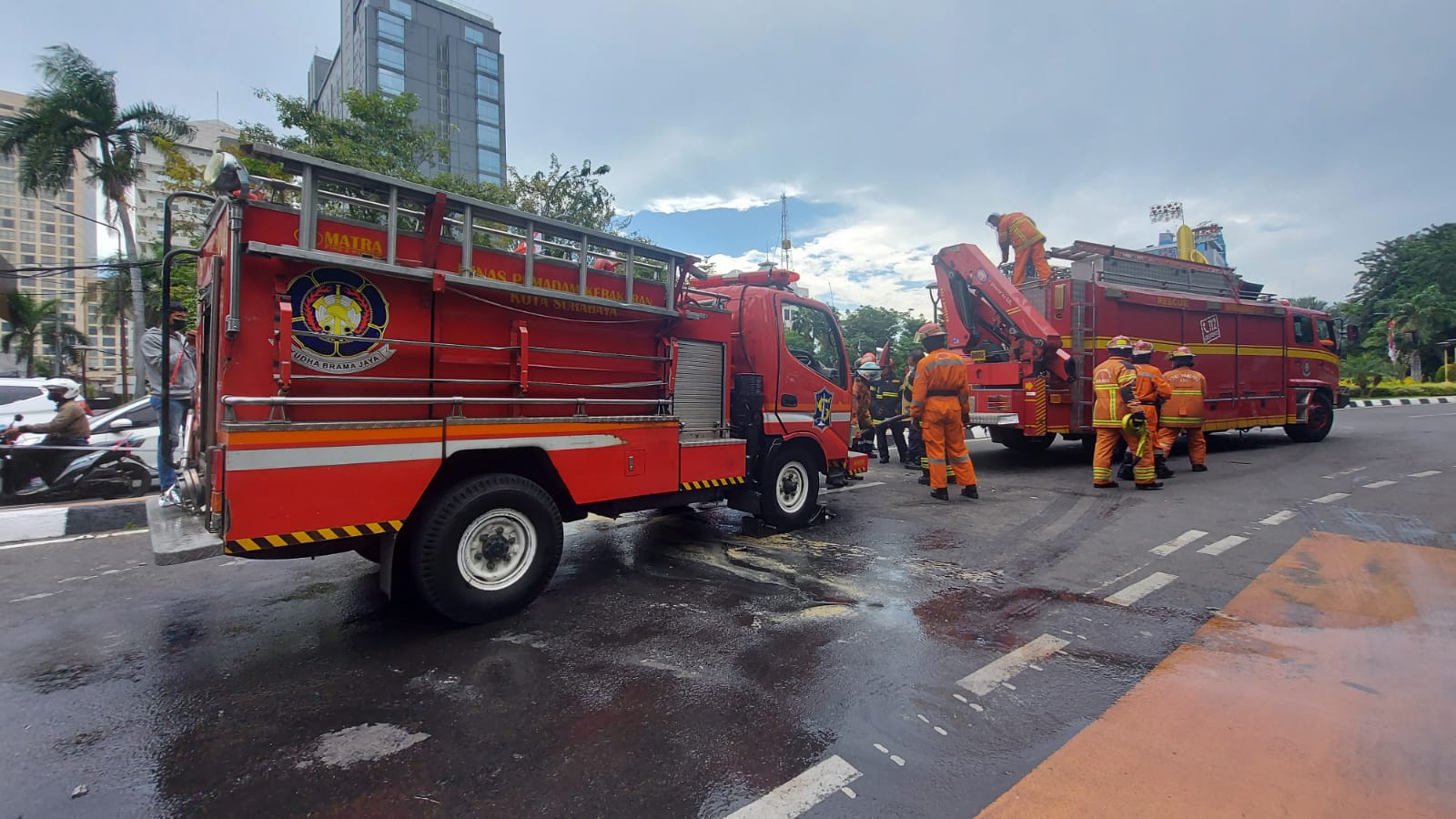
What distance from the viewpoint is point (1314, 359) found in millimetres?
12500

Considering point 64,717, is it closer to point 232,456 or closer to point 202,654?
point 202,654

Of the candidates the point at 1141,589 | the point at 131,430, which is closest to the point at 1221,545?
the point at 1141,589

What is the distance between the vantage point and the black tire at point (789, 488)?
20.0ft

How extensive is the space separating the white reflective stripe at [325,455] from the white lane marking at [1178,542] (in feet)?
17.4

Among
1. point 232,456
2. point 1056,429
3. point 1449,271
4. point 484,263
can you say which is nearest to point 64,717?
point 232,456

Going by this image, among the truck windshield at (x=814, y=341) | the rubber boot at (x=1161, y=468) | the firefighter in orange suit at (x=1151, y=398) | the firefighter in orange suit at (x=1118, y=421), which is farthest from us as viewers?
the rubber boot at (x=1161, y=468)

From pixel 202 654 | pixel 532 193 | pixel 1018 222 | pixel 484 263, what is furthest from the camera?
pixel 532 193

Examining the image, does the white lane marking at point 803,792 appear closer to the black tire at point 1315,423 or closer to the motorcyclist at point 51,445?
the motorcyclist at point 51,445

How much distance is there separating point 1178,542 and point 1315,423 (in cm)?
982

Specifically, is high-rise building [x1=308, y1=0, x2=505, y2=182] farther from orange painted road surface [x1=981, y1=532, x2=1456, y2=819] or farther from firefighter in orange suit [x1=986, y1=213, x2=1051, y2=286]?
orange painted road surface [x1=981, y1=532, x2=1456, y2=819]

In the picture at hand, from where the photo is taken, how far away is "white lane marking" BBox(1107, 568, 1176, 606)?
4.22 metres

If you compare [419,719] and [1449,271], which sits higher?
[1449,271]

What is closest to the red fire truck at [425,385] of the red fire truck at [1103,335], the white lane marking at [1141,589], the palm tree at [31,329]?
the white lane marking at [1141,589]

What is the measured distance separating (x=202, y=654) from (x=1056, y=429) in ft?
31.8
